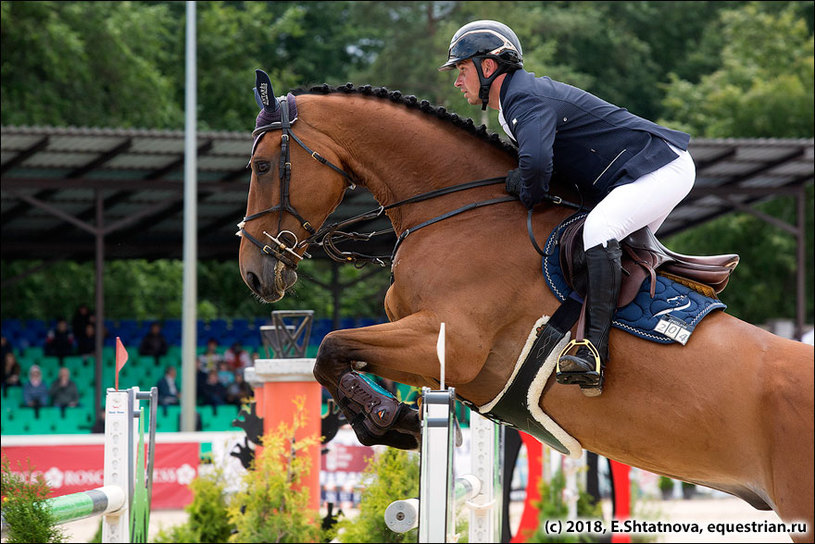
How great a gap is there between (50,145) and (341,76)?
58.0 ft

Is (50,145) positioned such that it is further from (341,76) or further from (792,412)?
(341,76)

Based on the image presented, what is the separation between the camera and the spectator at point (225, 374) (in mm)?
17531

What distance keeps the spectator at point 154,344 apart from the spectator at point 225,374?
1566 mm

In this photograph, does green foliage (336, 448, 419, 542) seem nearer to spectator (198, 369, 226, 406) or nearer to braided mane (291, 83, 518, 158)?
braided mane (291, 83, 518, 158)

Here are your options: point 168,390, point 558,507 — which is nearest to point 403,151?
point 558,507

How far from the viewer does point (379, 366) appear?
3762 millimetres

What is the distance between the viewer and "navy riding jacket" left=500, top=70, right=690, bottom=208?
378 centimetres

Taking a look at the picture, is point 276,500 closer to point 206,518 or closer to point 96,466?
point 206,518

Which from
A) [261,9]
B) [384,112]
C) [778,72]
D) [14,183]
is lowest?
[384,112]

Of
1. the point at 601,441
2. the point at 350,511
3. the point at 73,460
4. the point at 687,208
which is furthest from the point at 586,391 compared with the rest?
the point at 687,208

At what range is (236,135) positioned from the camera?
1409 cm

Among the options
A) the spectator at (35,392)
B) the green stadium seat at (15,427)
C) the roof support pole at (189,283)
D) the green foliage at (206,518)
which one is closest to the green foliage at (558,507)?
the green foliage at (206,518)

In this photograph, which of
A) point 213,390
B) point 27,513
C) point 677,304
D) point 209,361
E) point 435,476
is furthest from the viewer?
point 209,361

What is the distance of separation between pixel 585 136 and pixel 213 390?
14010 mm
